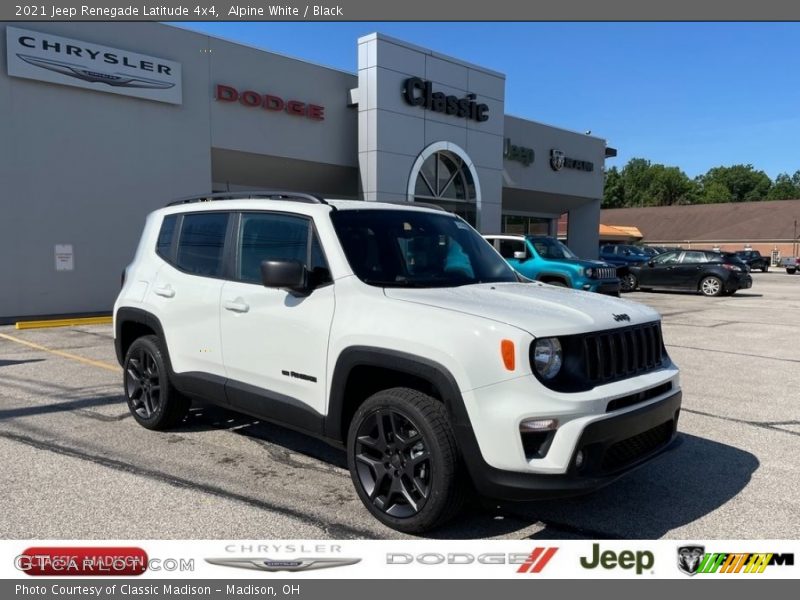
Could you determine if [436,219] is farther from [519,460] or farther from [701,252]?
[701,252]

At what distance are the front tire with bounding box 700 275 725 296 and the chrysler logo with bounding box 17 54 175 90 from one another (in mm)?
17005

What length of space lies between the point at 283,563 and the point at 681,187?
412 feet

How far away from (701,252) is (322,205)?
20.3 metres

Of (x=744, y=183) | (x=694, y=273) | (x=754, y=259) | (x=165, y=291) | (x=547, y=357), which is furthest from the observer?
(x=744, y=183)

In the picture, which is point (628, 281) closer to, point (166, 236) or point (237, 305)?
point (166, 236)

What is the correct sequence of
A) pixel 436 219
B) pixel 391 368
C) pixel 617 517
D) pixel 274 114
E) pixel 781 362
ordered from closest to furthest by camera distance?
pixel 391 368, pixel 617 517, pixel 436 219, pixel 781 362, pixel 274 114

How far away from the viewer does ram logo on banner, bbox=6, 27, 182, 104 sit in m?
12.9

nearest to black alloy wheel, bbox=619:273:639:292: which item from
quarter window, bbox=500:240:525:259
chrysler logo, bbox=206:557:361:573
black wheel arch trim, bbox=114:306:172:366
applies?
quarter window, bbox=500:240:525:259

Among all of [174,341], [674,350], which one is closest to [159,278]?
[174,341]

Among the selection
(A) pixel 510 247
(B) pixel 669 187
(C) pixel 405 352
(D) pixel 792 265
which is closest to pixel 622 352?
(C) pixel 405 352

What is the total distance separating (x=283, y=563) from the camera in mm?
3285

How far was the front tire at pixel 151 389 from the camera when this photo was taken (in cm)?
527

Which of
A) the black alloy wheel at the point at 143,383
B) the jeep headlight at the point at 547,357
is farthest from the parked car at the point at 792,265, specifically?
the jeep headlight at the point at 547,357

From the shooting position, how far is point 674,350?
994 cm
